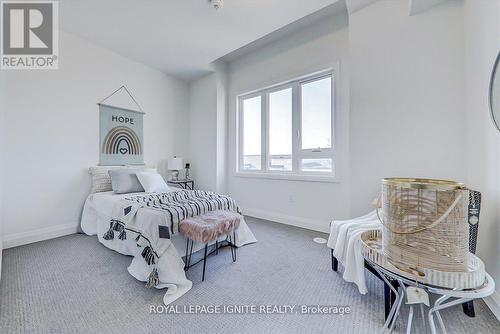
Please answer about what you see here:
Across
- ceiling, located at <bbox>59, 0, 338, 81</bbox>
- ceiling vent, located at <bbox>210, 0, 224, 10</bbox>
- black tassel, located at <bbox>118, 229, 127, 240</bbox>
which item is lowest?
black tassel, located at <bbox>118, 229, 127, 240</bbox>

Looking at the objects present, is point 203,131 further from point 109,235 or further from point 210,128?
point 109,235

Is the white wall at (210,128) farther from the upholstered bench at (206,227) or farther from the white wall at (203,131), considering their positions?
the upholstered bench at (206,227)

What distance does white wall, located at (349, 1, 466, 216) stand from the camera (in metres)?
1.84

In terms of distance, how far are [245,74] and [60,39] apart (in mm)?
2753

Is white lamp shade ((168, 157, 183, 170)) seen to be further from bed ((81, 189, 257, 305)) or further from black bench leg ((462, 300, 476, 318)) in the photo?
black bench leg ((462, 300, 476, 318))

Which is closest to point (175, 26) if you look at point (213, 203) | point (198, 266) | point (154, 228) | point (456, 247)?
point (213, 203)

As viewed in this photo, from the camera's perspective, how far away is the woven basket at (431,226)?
697mm

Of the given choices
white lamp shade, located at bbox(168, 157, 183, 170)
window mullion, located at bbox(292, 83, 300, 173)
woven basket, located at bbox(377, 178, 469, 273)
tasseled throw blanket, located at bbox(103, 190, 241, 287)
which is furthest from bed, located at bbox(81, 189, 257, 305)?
woven basket, located at bbox(377, 178, 469, 273)

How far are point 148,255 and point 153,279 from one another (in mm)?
216

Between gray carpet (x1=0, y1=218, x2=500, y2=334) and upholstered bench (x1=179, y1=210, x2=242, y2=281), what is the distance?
0.85ft

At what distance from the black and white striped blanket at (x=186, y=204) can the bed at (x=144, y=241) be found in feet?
0.06

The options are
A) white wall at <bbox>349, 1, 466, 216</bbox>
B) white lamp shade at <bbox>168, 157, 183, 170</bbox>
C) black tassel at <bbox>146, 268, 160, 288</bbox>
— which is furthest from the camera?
white lamp shade at <bbox>168, 157, 183, 170</bbox>

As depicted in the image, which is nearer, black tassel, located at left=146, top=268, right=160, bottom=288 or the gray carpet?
the gray carpet

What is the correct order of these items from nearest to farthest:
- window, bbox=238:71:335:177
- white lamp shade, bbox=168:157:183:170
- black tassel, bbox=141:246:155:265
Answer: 1. black tassel, bbox=141:246:155:265
2. window, bbox=238:71:335:177
3. white lamp shade, bbox=168:157:183:170
